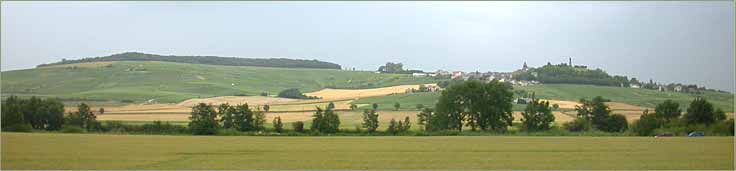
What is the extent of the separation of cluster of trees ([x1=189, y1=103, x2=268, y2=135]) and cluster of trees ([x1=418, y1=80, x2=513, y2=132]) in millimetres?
17504

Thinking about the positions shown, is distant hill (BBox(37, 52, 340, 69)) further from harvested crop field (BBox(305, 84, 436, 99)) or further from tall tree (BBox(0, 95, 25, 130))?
tall tree (BBox(0, 95, 25, 130))

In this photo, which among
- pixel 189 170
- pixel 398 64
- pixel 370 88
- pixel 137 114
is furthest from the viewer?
pixel 398 64

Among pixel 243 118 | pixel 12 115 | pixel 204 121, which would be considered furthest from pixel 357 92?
pixel 12 115

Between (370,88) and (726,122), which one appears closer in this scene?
(726,122)

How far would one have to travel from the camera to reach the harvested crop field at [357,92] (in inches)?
5197

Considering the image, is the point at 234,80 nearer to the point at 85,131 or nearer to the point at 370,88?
the point at 370,88

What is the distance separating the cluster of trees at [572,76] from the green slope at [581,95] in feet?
12.2

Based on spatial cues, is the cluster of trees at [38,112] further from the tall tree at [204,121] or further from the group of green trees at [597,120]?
the group of green trees at [597,120]

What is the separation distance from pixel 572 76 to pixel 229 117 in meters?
72.0

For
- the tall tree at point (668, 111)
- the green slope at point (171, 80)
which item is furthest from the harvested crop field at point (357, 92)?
the tall tree at point (668, 111)

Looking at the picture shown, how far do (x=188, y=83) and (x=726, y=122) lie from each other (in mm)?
98819

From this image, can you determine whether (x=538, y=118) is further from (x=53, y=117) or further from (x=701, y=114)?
(x=53, y=117)

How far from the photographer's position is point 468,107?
84438mm

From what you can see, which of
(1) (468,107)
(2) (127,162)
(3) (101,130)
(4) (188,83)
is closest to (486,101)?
(1) (468,107)
